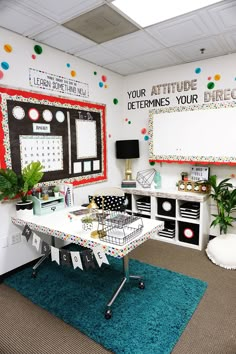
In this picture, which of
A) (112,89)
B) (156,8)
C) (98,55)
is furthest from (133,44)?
(112,89)

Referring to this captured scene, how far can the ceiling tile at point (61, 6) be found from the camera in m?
1.98

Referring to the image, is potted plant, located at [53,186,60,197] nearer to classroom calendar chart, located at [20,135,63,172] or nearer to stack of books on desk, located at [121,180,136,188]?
classroom calendar chart, located at [20,135,63,172]

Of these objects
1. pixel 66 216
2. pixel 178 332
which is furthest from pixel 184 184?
pixel 178 332

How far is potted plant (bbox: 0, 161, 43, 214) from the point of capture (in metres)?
2.36

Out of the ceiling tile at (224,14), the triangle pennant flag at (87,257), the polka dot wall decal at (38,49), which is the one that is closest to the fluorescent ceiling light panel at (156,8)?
the ceiling tile at (224,14)

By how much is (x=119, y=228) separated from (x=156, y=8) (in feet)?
6.40

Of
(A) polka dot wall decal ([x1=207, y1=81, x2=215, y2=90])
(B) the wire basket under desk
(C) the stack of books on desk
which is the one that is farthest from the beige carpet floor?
(A) polka dot wall decal ([x1=207, y1=81, x2=215, y2=90])

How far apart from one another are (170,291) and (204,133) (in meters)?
2.03

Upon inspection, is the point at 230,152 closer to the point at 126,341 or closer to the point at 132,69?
the point at 132,69

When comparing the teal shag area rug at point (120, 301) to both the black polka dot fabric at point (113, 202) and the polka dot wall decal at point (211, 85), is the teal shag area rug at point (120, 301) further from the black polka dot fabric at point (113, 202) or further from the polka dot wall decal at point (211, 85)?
the polka dot wall decal at point (211, 85)

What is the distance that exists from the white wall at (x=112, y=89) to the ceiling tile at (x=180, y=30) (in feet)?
2.60

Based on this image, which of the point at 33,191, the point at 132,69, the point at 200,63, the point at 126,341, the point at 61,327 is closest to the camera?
the point at 126,341

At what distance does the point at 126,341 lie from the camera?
1787 millimetres

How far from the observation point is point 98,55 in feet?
10.4
